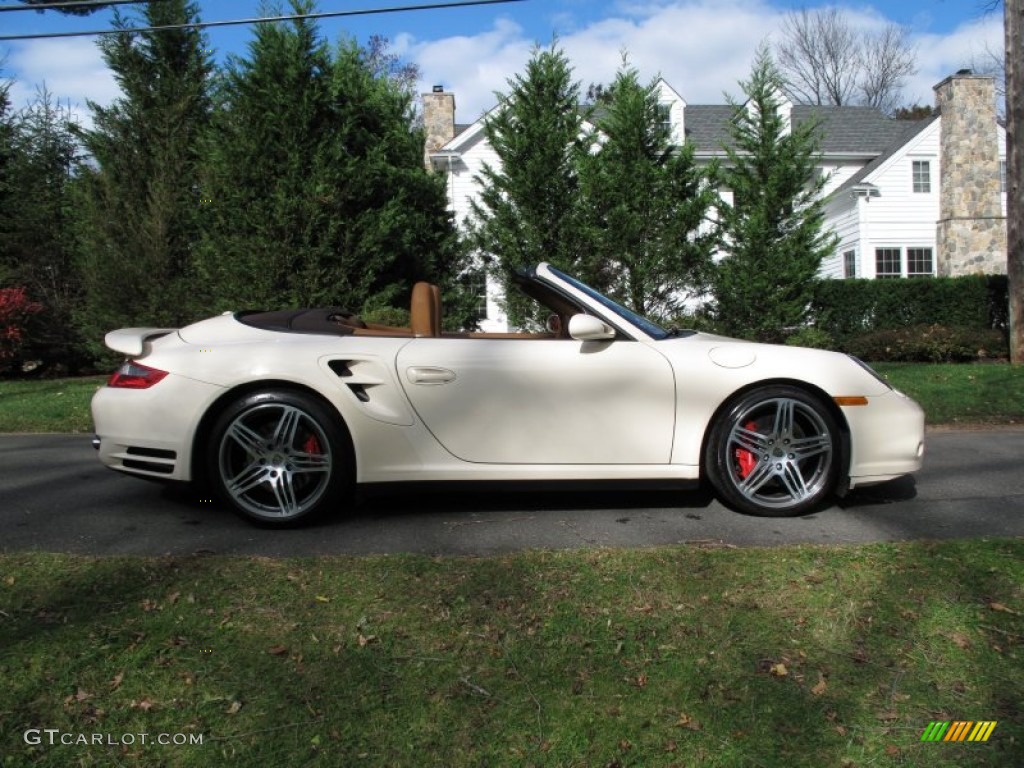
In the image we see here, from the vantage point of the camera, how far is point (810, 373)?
162 inches

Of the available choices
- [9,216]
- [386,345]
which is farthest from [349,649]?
[9,216]

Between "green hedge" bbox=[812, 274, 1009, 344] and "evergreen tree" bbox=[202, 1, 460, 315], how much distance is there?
9.80m

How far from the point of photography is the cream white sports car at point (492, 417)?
399 cm

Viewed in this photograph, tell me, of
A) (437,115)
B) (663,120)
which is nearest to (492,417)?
(663,120)

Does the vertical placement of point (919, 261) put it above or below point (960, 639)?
above

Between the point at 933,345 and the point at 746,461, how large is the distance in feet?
37.0

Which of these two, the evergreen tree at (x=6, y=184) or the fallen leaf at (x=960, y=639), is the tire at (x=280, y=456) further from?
the evergreen tree at (x=6, y=184)

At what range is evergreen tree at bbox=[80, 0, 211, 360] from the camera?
42.6ft

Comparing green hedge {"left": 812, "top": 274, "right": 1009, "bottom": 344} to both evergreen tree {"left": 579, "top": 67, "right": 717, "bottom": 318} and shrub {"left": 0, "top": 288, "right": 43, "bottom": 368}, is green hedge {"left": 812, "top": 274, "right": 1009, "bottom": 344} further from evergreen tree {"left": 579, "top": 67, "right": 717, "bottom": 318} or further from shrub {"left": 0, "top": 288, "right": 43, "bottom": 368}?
shrub {"left": 0, "top": 288, "right": 43, "bottom": 368}

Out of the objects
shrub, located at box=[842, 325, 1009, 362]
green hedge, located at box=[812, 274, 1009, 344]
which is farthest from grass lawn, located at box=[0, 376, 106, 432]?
green hedge, located at box=[812, 274, 1009, 344]

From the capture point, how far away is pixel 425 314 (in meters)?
4.39

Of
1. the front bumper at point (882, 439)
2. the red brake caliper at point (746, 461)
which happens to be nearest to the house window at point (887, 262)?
the front bumper at point (882, 439)

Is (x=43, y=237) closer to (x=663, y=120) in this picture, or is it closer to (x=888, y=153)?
(x=663, y=120)

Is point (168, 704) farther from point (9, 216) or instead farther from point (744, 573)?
point (9, 216)
